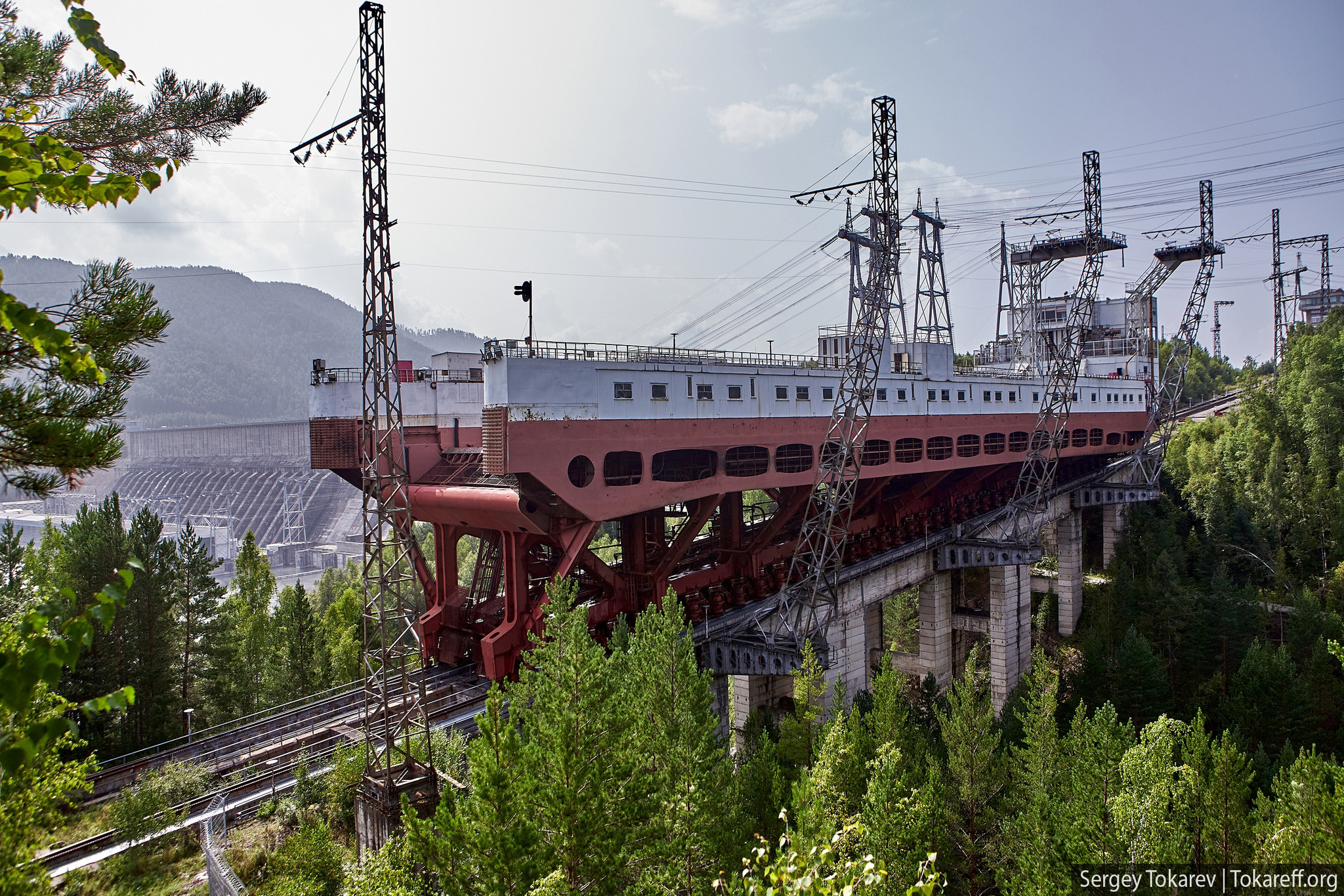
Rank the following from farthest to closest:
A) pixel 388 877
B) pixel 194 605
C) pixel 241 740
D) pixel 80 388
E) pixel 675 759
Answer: pixel 194 605
pixel 241 740
pixel 675 759
pixel 388 877
pixel 80 388

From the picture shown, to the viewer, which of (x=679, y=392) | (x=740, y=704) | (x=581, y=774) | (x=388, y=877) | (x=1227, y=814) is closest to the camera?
(x=388, y=877)

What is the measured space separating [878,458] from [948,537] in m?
8.96

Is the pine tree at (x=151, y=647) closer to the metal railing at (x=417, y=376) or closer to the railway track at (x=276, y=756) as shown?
the railway track at (x=276, y=756)

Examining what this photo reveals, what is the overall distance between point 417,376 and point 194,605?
14.2m

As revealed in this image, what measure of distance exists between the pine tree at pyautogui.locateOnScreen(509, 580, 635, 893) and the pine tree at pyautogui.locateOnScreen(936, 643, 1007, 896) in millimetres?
12564

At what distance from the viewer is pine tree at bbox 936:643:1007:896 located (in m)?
21.0

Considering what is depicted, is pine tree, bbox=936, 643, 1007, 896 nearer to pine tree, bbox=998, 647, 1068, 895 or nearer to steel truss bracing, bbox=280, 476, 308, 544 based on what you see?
pine tree, bbox=998, 647, 1068, 895

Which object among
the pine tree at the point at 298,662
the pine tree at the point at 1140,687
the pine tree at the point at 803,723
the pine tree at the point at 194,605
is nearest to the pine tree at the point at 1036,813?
the pine tree at the point at 803,723

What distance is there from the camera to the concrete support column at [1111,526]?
51094mm

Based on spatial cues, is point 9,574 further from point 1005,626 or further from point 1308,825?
point 1005,626

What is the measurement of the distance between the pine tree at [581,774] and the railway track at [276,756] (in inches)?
256

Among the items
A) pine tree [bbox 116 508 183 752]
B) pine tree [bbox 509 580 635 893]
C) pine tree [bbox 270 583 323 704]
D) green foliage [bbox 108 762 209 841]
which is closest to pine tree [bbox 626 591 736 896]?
pine tree [bbox 509 580 635 893]

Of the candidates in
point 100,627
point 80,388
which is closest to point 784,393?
point 80,388

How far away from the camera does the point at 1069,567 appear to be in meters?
48.0
